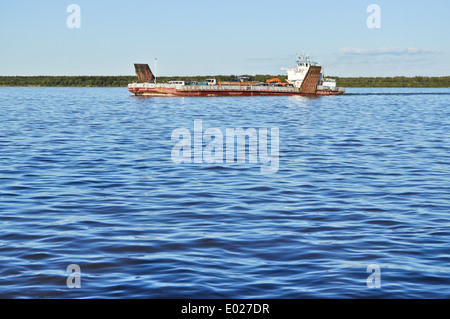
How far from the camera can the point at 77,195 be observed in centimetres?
1838

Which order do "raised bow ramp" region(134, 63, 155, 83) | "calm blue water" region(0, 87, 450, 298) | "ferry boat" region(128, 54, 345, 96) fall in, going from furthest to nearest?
"raised bow ramp" region(134, 63, 155, 83)
"ferry boat" region(128, 54, 345, 96)
"calm blue water" region(0, 87, 450, 298)

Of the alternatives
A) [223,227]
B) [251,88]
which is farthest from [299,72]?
[223,227]

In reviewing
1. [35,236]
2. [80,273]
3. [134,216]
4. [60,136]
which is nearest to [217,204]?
[134,216]

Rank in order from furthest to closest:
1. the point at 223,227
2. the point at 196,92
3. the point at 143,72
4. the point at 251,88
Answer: the point at 143,72, the point at 251,88, the point at 196,92, the point at 223,227

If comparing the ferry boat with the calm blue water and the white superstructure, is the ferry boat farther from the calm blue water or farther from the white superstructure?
the calm blue water

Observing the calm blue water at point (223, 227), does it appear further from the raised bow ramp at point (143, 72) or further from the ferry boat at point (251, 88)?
the raised bow ramp at point (143, 72)

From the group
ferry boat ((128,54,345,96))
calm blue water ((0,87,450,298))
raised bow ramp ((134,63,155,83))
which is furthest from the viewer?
raised bow ramp ((134,63,155,83))

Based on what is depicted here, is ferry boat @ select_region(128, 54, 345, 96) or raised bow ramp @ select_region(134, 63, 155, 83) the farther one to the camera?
raised bow ramp @ select_region(134, 63, 155, 83)

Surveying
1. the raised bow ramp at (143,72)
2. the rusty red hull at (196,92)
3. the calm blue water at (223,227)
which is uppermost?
the raised bow ramp at (143,72)

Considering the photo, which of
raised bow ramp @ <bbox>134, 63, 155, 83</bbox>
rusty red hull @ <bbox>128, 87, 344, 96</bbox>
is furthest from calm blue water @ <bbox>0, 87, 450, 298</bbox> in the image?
raised bow ramp @ <bbox>134, 63, 155, 83</bbox>

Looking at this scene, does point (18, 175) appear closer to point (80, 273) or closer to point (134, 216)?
point (134, 216)

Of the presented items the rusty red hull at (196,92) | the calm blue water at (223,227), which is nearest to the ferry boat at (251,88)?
the rusty red hull at (196,92)

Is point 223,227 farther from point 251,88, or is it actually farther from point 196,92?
point 251,88

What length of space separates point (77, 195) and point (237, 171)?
7559 mm
